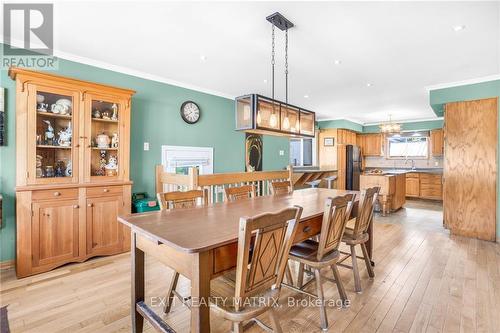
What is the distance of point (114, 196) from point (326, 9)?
3.07 meters

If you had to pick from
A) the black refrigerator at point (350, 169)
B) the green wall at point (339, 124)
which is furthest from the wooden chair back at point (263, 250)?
the black refrigerator at point (350, 169)

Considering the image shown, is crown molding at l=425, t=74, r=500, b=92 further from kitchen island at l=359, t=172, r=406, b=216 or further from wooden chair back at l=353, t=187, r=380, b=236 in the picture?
wooden chair back at l=353, t=187, r=380, b=236

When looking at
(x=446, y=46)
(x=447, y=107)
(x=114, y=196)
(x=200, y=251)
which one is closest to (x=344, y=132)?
(x=447, y=107)

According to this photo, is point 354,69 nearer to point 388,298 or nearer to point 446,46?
point 446,46

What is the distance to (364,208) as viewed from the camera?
2348 mm

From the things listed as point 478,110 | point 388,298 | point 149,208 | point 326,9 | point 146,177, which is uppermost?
point 326,9

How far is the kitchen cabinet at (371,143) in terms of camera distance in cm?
848

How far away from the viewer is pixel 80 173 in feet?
9.58

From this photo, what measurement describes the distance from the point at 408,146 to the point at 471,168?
444 centimetres

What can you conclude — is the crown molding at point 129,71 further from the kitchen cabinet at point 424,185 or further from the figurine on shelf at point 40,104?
the kitchen cabinet at point 424,185

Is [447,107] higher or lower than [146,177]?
higher

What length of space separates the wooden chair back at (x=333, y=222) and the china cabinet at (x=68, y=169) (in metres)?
2.54

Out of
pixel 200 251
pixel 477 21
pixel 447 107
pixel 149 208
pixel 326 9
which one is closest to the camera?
pixel 200 251

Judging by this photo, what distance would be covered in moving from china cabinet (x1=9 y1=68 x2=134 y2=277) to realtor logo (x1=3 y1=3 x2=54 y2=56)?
42 cm
